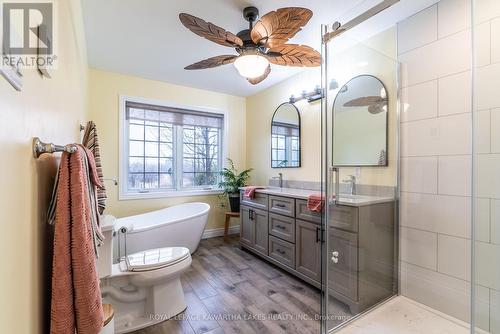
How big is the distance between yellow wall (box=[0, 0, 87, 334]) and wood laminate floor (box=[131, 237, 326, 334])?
1.18m

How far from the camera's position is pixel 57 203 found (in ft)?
2.53

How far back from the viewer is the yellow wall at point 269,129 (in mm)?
2938

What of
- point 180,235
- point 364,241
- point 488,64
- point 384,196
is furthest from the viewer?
point 180,235

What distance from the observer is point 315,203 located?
2.19 m

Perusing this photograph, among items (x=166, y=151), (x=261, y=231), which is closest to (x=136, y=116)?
(x=166, y=151)

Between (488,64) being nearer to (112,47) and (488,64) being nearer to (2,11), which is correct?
(2,11)

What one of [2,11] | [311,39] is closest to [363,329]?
[2,11]

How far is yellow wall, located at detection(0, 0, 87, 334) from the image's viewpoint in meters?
0.55

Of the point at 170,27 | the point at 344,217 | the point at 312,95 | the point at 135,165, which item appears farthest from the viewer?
the point at 135,165

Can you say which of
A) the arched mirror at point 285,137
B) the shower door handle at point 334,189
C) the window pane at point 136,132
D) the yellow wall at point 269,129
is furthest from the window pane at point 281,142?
the window pane at point 136,132

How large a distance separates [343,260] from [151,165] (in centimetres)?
282

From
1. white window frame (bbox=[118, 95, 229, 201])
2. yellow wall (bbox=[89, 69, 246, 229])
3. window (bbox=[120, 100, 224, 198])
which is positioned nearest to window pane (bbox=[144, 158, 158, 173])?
window (bbox=[120, 100, 224, 198])

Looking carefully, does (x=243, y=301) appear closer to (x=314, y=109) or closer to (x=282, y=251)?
(x=282, y=251)

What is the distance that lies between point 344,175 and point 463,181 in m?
0.88
